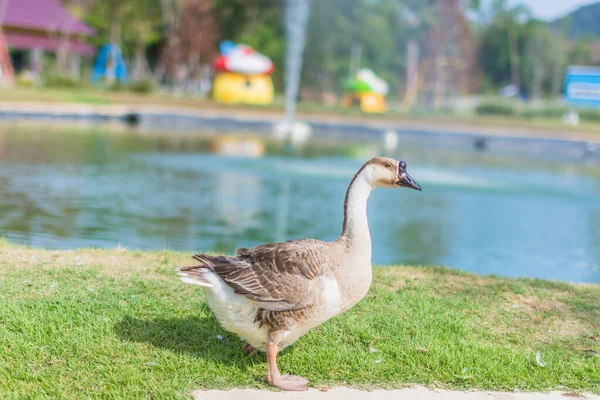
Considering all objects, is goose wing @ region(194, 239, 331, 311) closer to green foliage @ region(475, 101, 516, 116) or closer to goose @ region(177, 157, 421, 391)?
goose @ region(177, 157, 421, 391)

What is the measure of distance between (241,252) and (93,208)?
8.14 m

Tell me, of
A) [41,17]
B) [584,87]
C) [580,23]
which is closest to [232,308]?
[41,17]

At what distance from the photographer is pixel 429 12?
166 feet

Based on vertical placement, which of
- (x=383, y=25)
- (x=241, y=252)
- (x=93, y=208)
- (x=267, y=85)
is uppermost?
(x=383, y=25)

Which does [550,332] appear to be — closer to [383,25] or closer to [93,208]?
[93,208]

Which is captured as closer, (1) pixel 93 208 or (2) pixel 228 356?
(2) pixel 228 356

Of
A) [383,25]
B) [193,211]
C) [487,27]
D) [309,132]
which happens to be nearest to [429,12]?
[383,25]

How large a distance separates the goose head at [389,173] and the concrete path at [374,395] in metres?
1.26

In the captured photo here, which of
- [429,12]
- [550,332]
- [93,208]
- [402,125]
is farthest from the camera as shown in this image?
[429,12]

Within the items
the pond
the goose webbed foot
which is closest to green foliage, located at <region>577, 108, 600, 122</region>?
the pond

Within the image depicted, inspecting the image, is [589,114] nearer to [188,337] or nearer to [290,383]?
[188,337]

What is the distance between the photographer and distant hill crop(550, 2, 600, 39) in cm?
6050

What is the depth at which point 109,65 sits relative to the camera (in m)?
45.4

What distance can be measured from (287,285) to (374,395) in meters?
0.83
